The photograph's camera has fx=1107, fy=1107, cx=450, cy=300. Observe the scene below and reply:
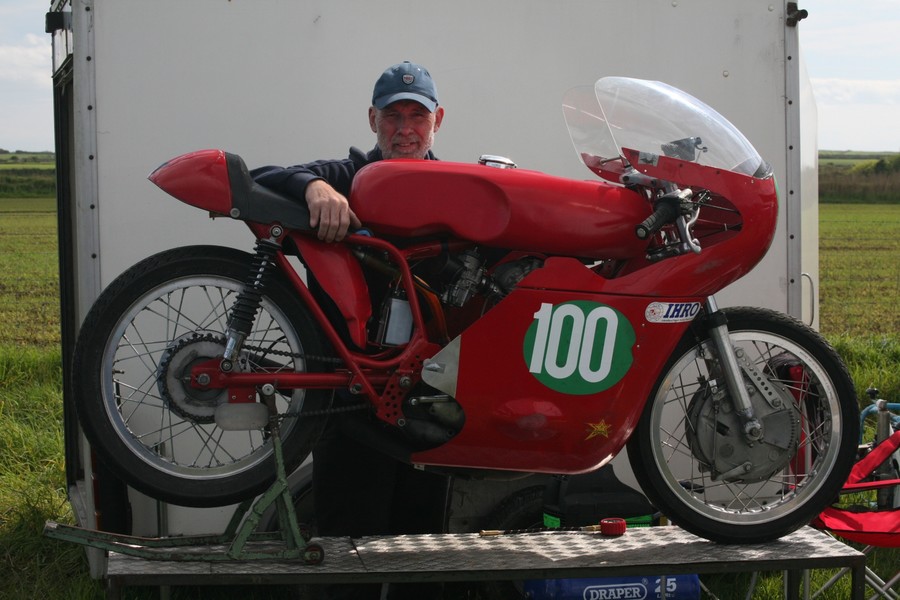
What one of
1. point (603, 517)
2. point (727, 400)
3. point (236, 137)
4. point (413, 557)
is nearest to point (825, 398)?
point (727, 400)

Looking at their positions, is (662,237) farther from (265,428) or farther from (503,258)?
(265,428)

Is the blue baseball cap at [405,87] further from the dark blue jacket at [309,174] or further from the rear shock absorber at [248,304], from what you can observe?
the rear shock absorber at [248,304]

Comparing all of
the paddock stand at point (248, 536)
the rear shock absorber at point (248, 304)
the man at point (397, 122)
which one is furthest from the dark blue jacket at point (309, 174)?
the paddock stand at point (248, 536)

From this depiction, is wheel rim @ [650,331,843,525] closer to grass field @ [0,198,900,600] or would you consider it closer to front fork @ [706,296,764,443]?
front fork @ [706,296,764,443]

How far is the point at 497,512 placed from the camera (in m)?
4.37

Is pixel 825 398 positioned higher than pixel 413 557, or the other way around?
pixel 825 398

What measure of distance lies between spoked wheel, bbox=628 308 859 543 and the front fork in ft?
0.10

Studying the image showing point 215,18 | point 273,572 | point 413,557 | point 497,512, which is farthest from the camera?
point 497,512

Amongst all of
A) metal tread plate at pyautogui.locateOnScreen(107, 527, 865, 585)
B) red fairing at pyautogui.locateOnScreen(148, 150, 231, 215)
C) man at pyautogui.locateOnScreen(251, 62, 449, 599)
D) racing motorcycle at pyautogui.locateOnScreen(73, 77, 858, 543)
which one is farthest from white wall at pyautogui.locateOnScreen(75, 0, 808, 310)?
metal tread plate at pyautogui.locateOnScreen(107, 527, 865, 585)

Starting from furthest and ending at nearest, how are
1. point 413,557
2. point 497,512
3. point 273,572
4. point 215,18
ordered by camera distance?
point 497,512
point 215,18
point 413,557
point 273,572

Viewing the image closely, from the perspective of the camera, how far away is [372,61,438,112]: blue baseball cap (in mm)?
3475

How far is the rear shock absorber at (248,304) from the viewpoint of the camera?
303 centimetres

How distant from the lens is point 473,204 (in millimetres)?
3037

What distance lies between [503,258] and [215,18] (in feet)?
5.28
